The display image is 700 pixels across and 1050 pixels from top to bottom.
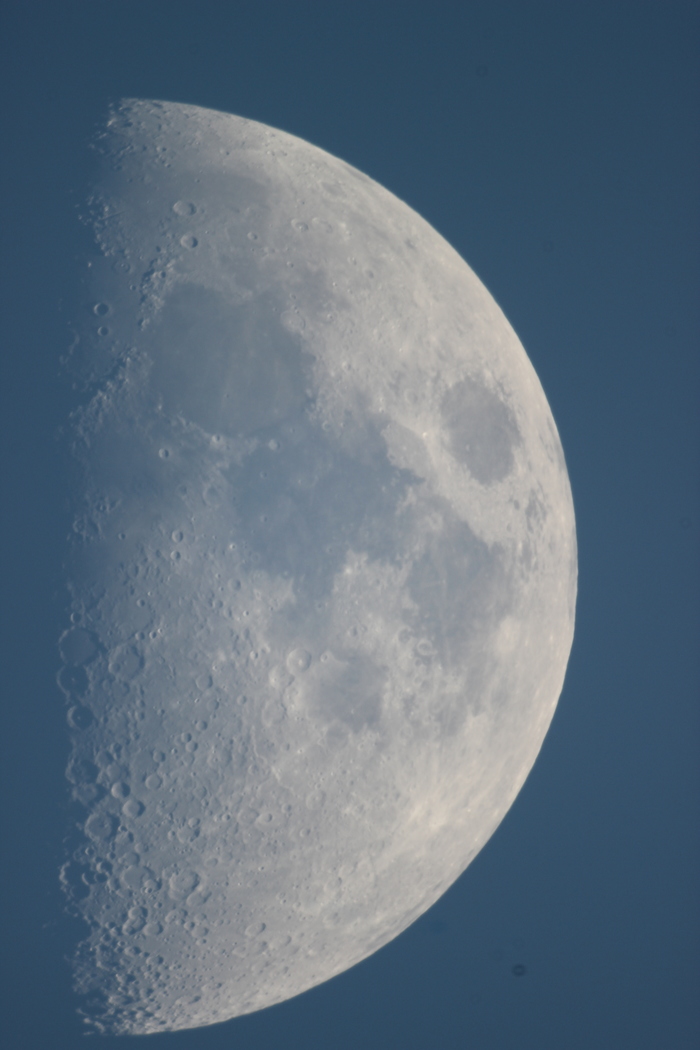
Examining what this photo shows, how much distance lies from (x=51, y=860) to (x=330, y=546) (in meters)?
1.77

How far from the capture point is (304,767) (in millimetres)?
3316

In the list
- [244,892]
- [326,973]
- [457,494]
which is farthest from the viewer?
[326,973]

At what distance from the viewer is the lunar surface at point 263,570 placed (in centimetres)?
310

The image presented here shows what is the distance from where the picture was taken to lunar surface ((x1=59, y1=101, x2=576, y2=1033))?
3.10 metres

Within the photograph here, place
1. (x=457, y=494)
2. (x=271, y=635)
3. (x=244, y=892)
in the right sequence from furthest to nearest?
1. (x=457, y=494)
2. (x=244, y=892)
3. (x=271, y=635)

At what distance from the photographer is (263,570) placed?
10.3 ft

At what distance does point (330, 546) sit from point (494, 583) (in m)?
1.03

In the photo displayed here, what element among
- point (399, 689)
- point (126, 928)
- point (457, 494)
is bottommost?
point (126, 928)

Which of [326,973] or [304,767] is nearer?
[304,767]

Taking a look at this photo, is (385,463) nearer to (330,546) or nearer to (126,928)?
(330,546)

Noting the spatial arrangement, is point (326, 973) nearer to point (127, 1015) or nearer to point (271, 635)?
point (127, 1015)

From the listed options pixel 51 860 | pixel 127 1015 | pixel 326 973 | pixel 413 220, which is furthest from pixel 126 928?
pixel 413 220

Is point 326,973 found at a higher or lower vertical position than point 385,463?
lower

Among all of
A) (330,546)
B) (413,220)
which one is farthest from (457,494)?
(413,220)
